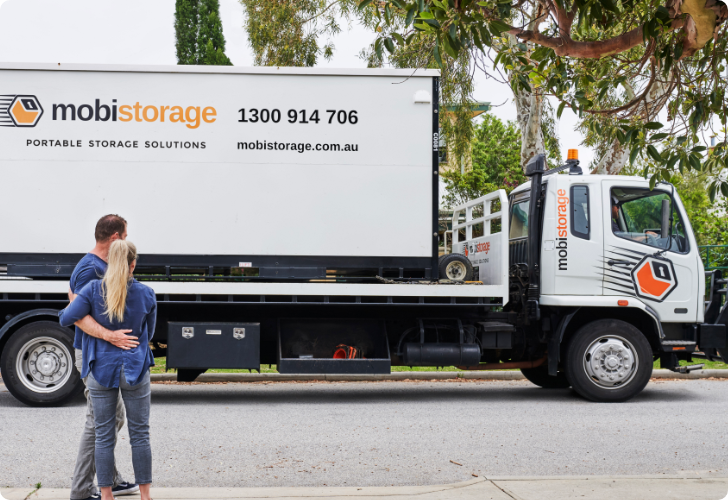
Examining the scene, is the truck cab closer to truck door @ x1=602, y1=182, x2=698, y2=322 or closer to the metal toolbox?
truck door @ x1=602, y1=182, x2=698, y2=322

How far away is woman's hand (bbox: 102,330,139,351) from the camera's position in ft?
13.3

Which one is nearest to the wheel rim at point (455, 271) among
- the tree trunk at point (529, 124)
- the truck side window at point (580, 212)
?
the truck side window at point (580, 212)

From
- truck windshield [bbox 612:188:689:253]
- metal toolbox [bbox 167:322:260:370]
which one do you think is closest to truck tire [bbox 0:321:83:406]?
metal toolbox [bbox 167:322:260:370]

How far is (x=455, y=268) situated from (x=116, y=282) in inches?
211

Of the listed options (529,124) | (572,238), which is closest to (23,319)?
(572,238)

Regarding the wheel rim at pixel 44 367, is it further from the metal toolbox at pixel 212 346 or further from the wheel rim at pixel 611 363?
the wheel rim at pixel 611 363

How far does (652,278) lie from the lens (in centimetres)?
868

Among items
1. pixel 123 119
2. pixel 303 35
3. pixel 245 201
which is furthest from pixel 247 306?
pixel 303 35

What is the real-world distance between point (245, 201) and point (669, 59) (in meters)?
5.05

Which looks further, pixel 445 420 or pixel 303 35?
pixel 303 35

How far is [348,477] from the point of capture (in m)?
5.21

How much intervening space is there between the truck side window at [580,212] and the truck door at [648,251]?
0.69 ft

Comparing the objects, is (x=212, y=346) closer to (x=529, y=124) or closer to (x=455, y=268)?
(x=455, y=268)

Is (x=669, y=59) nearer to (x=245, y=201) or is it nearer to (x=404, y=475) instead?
(x=404, y=475)
